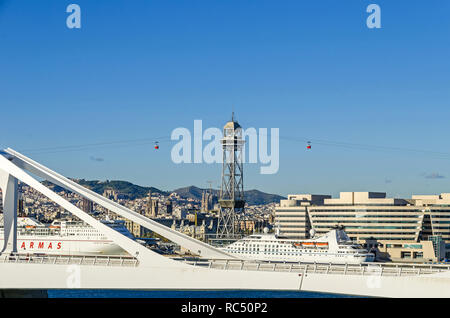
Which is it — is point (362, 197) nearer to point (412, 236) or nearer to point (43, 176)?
point (412, 236)

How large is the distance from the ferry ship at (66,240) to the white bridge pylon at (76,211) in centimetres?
6091

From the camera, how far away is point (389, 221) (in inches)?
4289

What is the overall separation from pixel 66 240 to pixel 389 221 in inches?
1952

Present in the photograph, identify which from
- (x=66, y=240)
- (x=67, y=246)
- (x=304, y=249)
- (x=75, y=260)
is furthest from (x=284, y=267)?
(x=66, y=240)

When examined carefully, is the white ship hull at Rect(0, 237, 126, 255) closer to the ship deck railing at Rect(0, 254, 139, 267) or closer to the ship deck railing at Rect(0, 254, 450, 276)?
the ship deck railing at Rect(0, 254, 139, 267)

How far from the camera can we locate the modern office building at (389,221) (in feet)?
351

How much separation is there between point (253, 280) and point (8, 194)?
12256 millimetres

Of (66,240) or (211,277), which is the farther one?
(66,240)

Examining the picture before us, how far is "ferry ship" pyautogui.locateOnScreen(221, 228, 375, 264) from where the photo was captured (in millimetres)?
80125

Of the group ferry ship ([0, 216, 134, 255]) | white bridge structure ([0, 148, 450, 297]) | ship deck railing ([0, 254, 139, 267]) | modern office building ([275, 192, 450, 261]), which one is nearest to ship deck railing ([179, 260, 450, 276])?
white bridge structure ([0, 148, 450, 297])

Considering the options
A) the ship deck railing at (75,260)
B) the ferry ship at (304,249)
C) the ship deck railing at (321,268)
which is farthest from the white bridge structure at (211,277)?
the ferry ship at (304,249)

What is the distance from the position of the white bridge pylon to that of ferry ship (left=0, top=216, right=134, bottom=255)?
A: 60.9 metres

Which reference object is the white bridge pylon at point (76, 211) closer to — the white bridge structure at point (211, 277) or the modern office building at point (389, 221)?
the white bridge structure at point (211, 277)

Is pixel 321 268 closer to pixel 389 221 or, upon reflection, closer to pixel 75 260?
pixel 75 260
